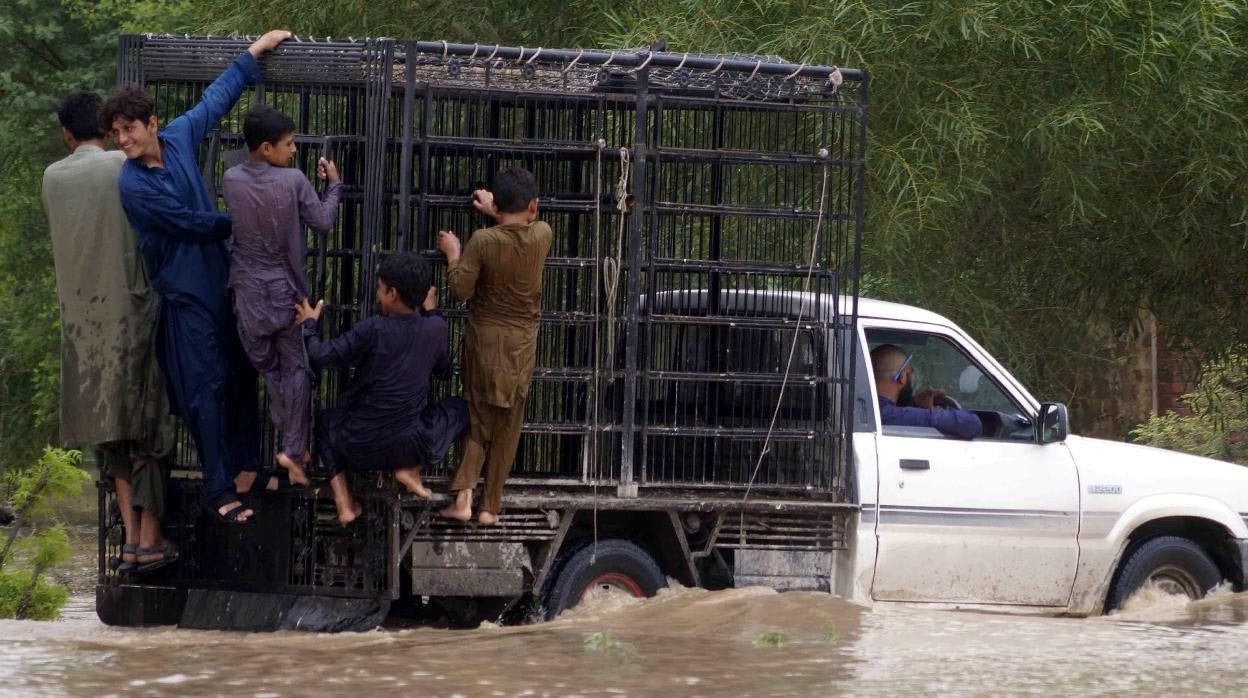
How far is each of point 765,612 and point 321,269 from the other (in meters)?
2.47

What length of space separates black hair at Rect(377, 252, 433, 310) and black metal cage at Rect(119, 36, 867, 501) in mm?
237

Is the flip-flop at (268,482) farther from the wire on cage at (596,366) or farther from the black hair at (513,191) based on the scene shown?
Answer: the black hair at (513,191)

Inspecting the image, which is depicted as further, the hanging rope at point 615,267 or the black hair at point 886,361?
the black hair at point 886,361

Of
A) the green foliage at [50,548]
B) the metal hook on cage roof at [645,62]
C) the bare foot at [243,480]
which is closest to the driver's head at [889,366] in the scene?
the metal hook on cage roof at [645,62]

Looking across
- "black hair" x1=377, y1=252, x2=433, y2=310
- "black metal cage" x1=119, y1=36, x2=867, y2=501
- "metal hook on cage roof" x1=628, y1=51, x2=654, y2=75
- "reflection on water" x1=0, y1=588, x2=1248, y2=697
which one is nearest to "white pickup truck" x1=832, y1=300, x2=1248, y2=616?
"reflection on water" x1=0, y1=588, x2=1248, y2=697

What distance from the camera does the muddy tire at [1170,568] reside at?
8.63 m

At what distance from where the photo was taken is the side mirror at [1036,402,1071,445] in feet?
27.5

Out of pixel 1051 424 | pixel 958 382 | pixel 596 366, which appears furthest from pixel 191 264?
pixel 1051 424

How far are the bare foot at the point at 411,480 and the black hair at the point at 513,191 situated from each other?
1.15m

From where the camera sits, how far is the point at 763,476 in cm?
811

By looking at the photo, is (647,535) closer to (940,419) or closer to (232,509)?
(940,419)

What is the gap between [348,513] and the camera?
7.28m

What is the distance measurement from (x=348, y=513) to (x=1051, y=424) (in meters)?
3.39

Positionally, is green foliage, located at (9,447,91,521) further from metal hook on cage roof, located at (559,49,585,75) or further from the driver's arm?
the driver's arm
